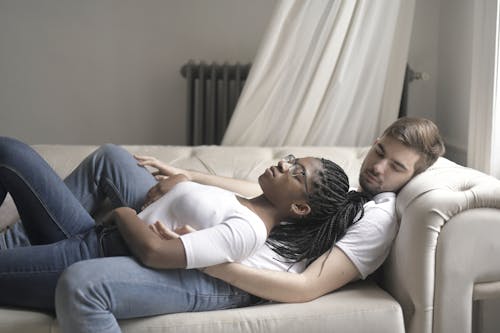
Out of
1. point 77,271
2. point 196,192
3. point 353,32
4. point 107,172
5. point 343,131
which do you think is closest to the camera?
point 77,271

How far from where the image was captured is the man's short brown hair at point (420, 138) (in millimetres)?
1596

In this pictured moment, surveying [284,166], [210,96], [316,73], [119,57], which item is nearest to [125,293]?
[284,166]

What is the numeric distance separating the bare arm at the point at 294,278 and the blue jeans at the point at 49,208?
0.36 m

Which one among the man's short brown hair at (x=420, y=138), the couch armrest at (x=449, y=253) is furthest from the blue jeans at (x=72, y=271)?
the man's short brown hair at (x=420, y=138)

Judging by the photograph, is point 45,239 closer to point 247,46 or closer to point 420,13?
point 247,46

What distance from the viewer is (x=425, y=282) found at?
1386 mm

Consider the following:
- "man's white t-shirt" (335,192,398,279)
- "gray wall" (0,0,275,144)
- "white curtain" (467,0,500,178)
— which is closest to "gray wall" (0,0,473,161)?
"gray wall" (0,0,275,144)

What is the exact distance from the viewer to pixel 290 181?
4.92 ft

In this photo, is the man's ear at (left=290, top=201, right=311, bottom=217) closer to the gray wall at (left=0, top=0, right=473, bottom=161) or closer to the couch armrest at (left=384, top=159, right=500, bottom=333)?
the couch armrest at (left=384, top=159, right=500, bottom=333)

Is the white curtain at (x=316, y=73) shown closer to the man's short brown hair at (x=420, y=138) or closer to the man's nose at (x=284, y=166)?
the man's short brown hair at (x=420, y=138)

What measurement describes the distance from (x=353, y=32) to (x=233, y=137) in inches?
23.9

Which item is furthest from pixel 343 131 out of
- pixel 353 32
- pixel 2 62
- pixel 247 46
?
pixel 2 62

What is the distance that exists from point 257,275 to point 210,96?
1497 millimetres

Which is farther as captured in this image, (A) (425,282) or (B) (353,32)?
(B) (353,32)
